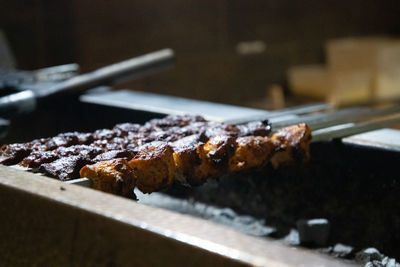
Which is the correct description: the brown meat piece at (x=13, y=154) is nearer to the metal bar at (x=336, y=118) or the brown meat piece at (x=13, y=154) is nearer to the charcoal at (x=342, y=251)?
the metal bar at (x=336, y=118)

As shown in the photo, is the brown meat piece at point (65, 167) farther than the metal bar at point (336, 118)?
No

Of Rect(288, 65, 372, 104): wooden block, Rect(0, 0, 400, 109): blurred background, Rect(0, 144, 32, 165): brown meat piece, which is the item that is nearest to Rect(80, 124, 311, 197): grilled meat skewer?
Rect(0, 144, 32, 165): brown meat piece

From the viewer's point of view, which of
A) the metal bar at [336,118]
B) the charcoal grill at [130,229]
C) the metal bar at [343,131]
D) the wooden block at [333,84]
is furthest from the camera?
the wooden block at [333,84]

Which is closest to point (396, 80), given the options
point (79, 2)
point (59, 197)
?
point (79, 2)

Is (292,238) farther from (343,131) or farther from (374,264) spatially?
(343,131)

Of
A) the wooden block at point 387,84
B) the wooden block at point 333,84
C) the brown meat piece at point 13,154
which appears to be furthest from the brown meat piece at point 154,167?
the wooden block at point 387,84

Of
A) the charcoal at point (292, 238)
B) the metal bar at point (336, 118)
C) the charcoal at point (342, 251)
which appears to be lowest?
the charcoal at point (292, 238)

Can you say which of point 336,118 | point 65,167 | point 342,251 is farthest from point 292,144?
point 65,167

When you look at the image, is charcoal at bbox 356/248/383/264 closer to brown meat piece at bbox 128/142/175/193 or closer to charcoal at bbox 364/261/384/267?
charcoal at bbox 364/261/384/267

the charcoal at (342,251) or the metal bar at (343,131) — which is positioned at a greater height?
the metal bar at (343,131)
